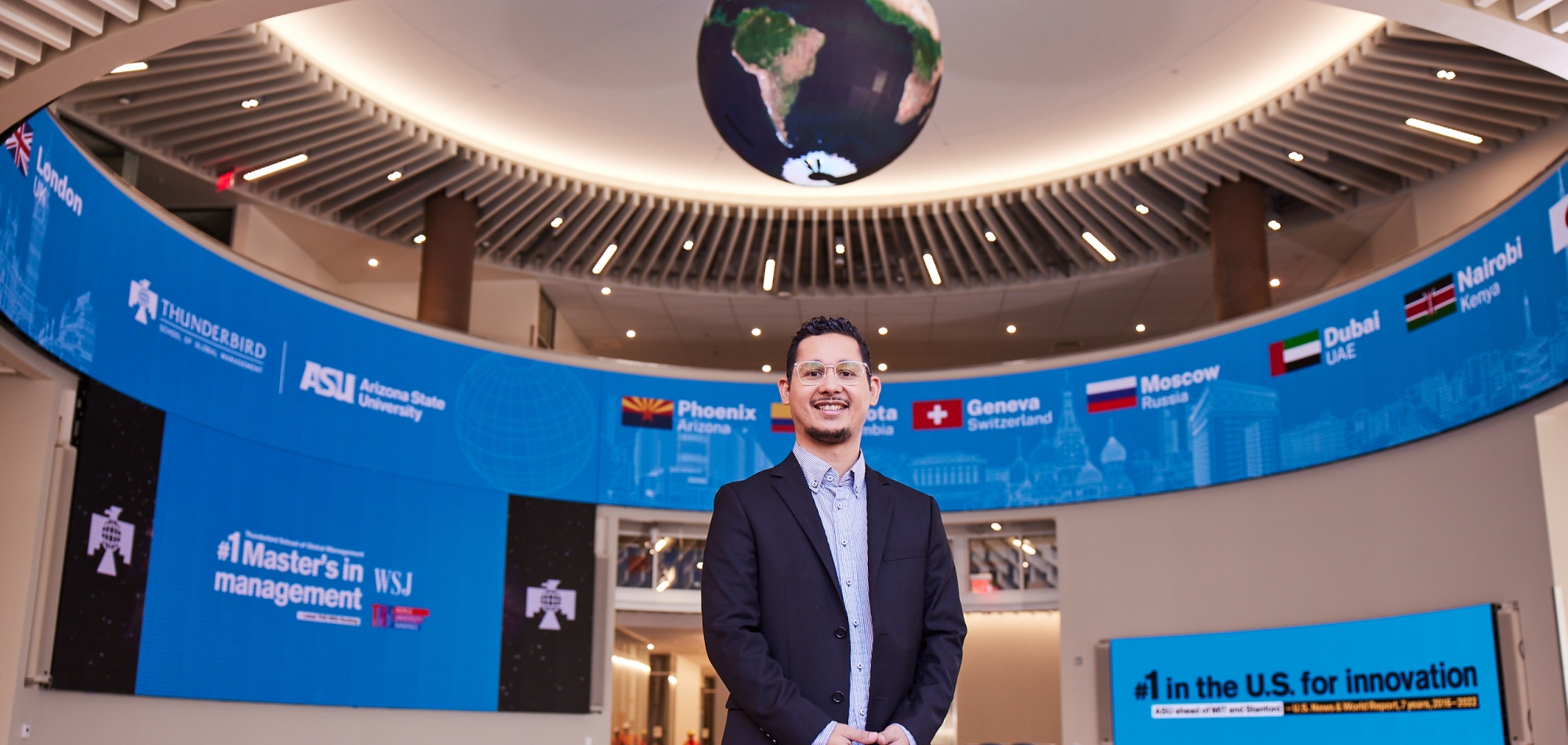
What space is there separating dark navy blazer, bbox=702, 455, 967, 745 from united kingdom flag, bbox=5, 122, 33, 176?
713 cm

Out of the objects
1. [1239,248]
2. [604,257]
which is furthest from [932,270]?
[604,257]

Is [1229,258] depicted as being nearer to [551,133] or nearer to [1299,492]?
[1299,492]

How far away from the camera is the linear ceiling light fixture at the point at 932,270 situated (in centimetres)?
1481

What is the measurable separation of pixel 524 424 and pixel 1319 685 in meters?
7.70

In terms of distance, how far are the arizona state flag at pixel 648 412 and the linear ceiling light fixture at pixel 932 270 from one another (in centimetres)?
354

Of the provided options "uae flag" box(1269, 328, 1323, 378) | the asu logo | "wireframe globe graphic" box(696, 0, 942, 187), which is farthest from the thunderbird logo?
"wireframe globe graphic" box(696, 0, 942, 187)

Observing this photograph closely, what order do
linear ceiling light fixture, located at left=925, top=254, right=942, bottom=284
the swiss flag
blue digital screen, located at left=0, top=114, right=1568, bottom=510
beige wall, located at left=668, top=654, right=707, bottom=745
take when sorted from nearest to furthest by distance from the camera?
blue digital screen, located at left=0, top=114, right=1568, bottom=510, the swiss flag, linear ceiling light fixture, located at left=925, top=254, right=942, bottom=284, beige wall, located at left=668, top=654, right=707, bottom=745

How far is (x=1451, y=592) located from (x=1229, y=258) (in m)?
4.23

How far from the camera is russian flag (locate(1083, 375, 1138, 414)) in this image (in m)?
12.6

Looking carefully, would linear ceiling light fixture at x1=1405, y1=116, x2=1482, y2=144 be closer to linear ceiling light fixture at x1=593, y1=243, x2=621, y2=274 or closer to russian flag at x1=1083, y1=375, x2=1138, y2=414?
russian flag at x1=1083, y1=375, x2=1138, y2=414

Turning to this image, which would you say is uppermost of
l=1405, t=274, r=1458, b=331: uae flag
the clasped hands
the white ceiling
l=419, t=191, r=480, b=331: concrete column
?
the white ceiling

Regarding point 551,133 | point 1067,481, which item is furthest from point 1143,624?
point 551,133

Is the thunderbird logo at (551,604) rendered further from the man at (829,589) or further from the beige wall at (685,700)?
the man at (829,589)

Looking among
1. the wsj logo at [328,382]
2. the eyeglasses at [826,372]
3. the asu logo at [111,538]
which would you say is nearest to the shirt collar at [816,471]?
the eyeglasses at [826,372]
